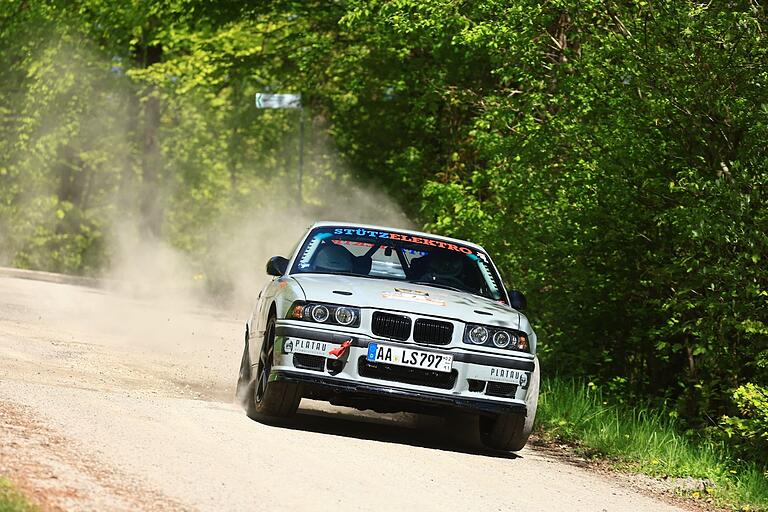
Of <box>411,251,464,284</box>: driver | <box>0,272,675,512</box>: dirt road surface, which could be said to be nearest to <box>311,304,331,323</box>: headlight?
<box>0,272,675,512</box>: dirt road surface

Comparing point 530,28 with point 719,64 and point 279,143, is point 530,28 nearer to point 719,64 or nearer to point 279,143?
point 719,64

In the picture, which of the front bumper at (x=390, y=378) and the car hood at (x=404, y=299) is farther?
the car hood at (x=404, y=299)

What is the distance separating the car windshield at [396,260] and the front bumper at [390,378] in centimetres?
136

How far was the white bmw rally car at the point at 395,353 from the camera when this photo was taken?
1087 centimetres

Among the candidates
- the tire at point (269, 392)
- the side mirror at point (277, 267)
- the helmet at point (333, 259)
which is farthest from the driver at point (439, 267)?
the tire at point (269, 392)

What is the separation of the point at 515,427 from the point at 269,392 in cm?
197

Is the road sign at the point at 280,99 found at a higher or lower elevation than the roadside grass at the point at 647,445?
higher

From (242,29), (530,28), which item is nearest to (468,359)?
(530,28)

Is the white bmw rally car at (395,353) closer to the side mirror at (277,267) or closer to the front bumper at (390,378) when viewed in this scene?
the front bumper at (390,378)

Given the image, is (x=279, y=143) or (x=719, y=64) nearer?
(x=719, y=64)

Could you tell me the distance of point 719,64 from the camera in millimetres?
13578

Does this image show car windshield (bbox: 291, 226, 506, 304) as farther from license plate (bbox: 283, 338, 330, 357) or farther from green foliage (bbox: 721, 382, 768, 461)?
green foliage (bbox: 721, 382, 768, 461)

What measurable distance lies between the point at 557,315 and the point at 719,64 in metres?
4.55

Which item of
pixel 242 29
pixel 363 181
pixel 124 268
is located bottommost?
pixel 124 268
